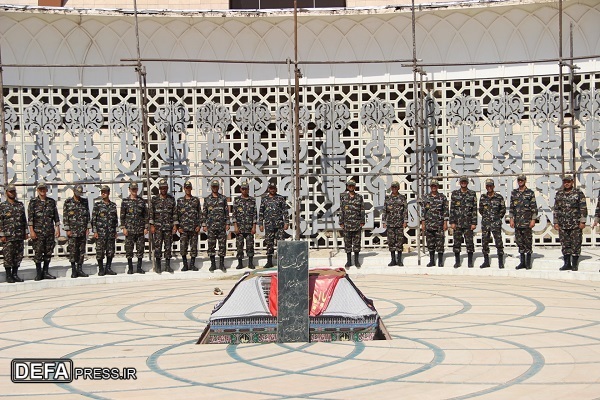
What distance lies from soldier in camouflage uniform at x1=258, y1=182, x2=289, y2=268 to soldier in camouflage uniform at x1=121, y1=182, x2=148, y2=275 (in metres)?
2.06

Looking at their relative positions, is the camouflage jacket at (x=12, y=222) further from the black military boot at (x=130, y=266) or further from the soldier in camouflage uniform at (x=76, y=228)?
the black military boot at (x=130, y=266)

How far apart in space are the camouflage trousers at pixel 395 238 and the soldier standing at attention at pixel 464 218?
3.01 feet

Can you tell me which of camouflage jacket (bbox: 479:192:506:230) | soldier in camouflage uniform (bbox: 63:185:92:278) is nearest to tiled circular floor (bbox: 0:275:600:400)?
soldier in camouflage uniform (bbox: 63:185:92:278)

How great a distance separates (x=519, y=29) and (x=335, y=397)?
11999mm

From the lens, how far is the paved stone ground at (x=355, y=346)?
6469 millimetres

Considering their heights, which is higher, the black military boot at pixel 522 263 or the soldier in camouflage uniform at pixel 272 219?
the soldier in camouflage uniform at pixel 272 219

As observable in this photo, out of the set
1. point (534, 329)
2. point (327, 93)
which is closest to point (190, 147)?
point (327, 93)

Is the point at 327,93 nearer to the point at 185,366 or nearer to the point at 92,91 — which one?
the point at 92,91

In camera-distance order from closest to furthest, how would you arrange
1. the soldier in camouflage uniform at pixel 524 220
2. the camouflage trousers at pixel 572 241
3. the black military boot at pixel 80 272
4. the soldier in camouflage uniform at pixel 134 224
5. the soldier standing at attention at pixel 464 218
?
the camouflage trousers at pixel 572 241
the soldier in camouflage uniform at pixel 524 220
the black military boot at pixel 80 272
the soldier standing at attention at pixel 464 218
the soldier in camouflage uniform at pixel 134 224

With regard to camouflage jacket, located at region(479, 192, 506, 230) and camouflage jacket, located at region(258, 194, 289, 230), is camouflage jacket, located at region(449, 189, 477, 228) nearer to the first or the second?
camouflage jacket, located at region(479, 192, 506, 230)

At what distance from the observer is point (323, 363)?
289 inches

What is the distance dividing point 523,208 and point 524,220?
201 mm

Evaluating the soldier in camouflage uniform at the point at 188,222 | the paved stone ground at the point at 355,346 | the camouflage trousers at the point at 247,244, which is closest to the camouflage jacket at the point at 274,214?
the camouflage trousers at the point at 247,244

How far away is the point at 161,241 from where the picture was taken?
1480cm
